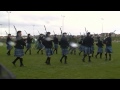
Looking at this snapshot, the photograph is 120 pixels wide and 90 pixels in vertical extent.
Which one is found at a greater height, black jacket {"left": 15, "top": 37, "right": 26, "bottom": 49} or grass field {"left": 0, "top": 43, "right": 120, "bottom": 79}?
black jacket {"left": 15, "top": 37, "right": 26, "bottom": 49}

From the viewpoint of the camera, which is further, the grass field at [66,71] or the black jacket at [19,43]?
the black jacket at [19,43]

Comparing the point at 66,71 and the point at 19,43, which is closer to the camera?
the point at 66,71

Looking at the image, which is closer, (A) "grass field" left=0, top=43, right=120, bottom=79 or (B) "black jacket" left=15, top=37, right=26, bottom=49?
(A) "grass field" left=0, top=43, right=120, bottom=79

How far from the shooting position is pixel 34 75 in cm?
1331

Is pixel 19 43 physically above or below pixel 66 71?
above

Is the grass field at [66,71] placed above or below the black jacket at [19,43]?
below
